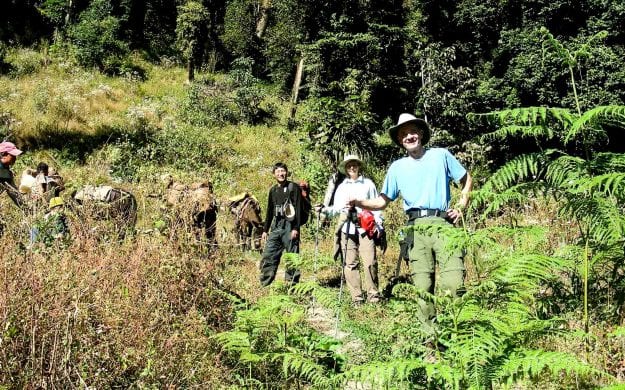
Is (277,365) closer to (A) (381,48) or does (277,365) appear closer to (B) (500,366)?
(B) (500,366)

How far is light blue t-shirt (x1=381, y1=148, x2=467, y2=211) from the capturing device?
4.11 m

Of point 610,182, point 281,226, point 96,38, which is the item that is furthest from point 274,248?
point 96,38

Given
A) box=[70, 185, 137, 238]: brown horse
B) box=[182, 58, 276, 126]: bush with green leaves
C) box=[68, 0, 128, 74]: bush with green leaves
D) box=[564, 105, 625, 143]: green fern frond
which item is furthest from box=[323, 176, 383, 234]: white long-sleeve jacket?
box=[68, 0, 128, 74]: bush with green leaves

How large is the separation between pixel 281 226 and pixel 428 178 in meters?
3.09

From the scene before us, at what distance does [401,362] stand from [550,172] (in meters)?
1.44

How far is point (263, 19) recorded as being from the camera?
37.5 meters

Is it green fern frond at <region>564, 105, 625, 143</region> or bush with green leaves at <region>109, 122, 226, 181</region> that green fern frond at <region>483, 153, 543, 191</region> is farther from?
bush with green leaves at <region>109, 122, 226, 181</region>

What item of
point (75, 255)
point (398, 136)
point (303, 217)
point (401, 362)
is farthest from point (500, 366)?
point (303, 217)

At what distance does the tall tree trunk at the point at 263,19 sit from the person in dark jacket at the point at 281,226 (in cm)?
3158

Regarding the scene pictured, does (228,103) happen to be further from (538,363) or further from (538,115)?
(538,363)

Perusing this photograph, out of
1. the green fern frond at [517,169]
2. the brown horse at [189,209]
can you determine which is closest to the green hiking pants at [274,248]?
the brown horse at [189,209]

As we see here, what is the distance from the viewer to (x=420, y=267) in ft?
13.3

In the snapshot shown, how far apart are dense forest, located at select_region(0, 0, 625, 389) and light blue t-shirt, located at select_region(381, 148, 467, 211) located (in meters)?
0.38

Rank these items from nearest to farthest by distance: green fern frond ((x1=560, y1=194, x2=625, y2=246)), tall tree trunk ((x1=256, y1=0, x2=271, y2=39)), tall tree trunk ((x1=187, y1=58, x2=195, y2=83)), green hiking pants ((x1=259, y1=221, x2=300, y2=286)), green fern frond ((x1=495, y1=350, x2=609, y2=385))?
green fern frond ((x1=495, y1=350, x2=609, y2=385))
green fern frond ((x1=560, y1=194, x2=625, y2=246))
green hiking pants ((x1=259, y1=221, x2=300, y2=286))
tall tree trunk ((x1=187, y1=58, x2=195, y2=83))
tall tree trunk ((x1=256, y1=0, x2=271, y2=39))
